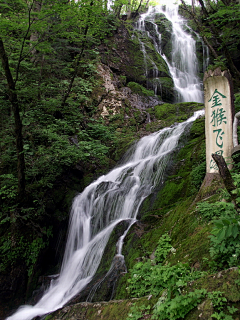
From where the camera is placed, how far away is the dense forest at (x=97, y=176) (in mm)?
2541

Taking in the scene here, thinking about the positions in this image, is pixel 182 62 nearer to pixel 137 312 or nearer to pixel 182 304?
pixel 137 312

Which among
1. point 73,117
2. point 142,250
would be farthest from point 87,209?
point 73,117

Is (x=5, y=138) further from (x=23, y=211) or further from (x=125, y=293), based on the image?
(x=125, y=293)

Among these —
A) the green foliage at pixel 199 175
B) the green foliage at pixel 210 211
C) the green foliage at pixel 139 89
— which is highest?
the green foliage at pixel 139 89

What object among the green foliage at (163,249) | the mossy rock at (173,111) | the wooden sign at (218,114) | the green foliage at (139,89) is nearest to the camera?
the green foliage at (163,249)

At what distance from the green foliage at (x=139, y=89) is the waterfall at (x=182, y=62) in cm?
82

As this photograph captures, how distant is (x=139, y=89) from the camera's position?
50.8 feet

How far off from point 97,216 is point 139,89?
419 inches

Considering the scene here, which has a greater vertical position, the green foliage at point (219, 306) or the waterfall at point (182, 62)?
the waterfall at point (182, 62)

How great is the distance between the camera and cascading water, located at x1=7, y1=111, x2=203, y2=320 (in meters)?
5.89

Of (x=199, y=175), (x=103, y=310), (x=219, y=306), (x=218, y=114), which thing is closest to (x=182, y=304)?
(x=219, y=306)

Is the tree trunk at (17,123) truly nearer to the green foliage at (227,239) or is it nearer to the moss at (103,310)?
the moss at (103,310)

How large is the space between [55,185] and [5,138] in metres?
2.40

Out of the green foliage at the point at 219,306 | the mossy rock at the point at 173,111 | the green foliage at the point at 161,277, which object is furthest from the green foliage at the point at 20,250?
the mossy rock at the point at 173,111
